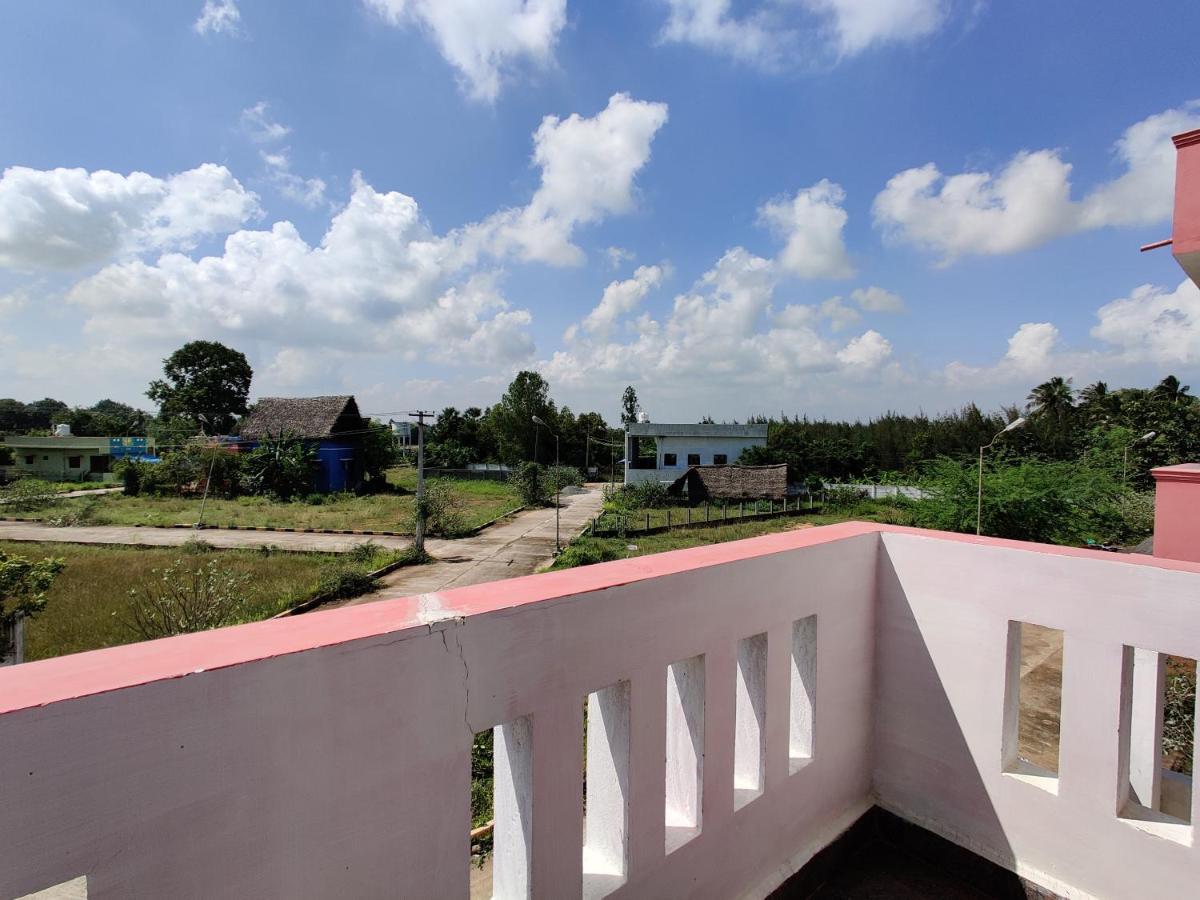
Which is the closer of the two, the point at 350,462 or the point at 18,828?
the point at 18,828

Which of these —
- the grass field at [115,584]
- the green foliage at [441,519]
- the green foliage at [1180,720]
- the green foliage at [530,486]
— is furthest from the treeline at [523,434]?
the green foliage at [1180,720]

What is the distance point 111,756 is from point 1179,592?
8.06 feet

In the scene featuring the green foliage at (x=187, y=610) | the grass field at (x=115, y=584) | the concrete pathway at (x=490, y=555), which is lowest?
the concrete pathway at (x=490, y=555)

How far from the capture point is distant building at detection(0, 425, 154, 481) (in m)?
29.3

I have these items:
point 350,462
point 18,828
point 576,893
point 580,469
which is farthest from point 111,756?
point 580,469

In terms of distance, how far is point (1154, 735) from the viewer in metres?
1.88

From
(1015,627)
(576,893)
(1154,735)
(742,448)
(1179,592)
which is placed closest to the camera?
(576,893)

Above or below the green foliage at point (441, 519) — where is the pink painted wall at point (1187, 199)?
above

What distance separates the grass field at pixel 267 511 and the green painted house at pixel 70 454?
7.40 meters

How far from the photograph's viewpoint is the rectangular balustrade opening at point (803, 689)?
2.07 meters

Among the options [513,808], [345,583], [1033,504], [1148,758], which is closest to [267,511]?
[345,583]

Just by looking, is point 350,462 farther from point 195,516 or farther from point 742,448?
point 742,448

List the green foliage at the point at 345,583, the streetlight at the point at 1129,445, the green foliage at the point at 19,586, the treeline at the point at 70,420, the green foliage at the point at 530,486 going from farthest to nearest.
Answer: the treeline at the point at 70,420, the green foliage at the point at 530,486, the streetlight at the point at 1129,445, the green foliage at the point at 345,583, the green foliage at the point at 19,586

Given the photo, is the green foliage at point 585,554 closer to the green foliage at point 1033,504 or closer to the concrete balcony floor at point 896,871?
the green foliage at point 1033,504
